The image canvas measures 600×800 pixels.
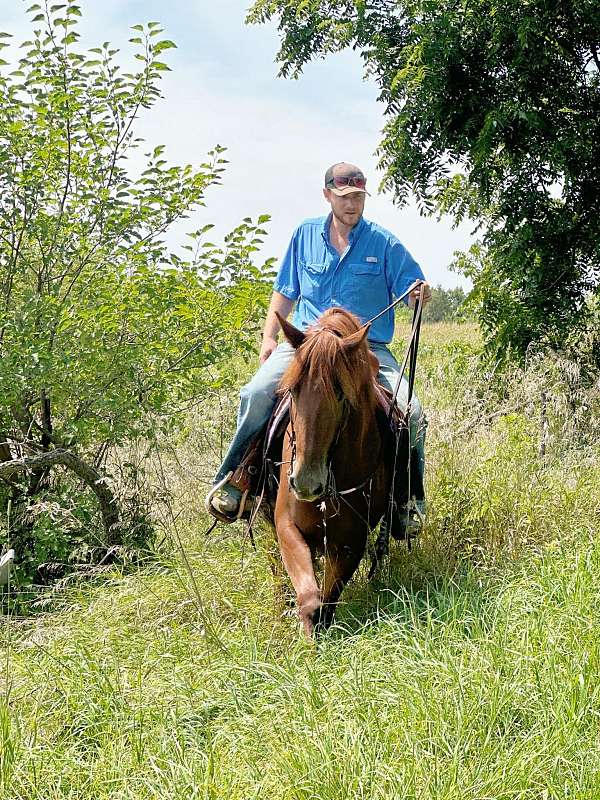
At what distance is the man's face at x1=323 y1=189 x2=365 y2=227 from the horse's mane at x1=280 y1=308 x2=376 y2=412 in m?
1.04

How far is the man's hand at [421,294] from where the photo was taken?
5.14 metres

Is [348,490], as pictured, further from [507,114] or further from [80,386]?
[507,114]

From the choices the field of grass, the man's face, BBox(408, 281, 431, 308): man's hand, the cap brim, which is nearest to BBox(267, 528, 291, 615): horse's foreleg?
the field of grass

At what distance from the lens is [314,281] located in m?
5.43

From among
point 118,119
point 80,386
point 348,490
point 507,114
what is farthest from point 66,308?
point 507,114

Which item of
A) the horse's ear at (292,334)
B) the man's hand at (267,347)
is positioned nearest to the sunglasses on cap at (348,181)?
the man's hand at (267,347)

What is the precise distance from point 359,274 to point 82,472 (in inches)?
104

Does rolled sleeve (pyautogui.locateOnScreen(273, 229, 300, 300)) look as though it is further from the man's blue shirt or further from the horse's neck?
the horse's neck

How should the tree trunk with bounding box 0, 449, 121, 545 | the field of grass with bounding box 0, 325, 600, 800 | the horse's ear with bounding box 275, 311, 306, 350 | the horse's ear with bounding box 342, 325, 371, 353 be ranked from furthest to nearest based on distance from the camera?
the tree trunk with bounding box 0, 449, 121, 545, the horse's ear with bounding box 275, 311, 306, 350, the horse's ear with bounding box 342, 325, 371, 353, the field of grass with bounding box 0, 325, 600, 800

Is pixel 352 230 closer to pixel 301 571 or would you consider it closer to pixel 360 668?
pixel 301 571

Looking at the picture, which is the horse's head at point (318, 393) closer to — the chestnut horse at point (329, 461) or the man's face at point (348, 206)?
the chestnut horse at point (329, 461)

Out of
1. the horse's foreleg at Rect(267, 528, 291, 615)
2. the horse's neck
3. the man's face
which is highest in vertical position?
the man's face

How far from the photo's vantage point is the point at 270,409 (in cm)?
516

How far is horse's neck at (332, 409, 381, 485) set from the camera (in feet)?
14.9
